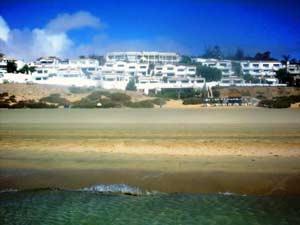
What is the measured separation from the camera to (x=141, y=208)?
26.2 feet

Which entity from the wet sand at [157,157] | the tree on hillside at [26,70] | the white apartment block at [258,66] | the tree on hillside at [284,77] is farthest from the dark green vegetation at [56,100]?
the white apartment block at [258,66]

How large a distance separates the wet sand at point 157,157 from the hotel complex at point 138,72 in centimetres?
3683

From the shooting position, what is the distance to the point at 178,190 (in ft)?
30.0

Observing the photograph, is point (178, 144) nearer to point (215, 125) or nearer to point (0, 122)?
point (215, 125)

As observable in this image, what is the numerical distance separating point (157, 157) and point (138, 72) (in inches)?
2785

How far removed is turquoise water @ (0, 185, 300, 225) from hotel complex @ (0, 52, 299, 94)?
153 ft

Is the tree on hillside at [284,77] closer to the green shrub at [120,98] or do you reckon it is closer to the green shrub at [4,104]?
the green shrub at [120,98]

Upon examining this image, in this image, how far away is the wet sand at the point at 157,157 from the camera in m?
9.72

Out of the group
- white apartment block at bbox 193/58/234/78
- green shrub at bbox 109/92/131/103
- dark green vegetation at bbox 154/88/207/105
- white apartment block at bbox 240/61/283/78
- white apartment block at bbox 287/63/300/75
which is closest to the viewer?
dark green vegetation at bbox 154/88/207/105

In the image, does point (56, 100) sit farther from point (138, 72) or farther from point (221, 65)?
point (221, 65)

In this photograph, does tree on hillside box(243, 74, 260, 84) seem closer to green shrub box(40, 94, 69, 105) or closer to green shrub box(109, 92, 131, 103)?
green shrub box(109, 92, 131, 103)

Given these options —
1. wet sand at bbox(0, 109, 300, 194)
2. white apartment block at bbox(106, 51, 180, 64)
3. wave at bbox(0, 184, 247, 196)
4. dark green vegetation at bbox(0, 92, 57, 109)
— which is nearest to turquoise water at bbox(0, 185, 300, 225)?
wave at bbox(0, 184, 247, 196)

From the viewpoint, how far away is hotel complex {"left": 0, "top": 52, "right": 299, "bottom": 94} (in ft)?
201

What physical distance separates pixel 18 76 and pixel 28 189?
56.5 metres
